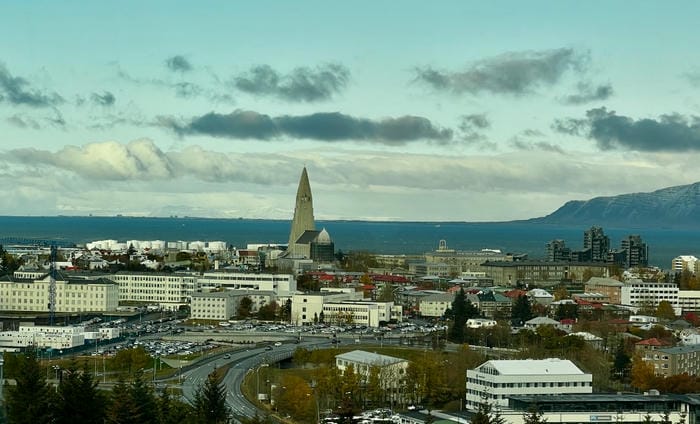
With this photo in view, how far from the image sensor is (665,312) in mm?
48656

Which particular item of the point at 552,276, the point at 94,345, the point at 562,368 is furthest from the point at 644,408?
the point at 552,276

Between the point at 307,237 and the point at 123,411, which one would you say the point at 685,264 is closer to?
the point at 307,237

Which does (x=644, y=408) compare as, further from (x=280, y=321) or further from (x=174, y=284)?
(x=174, y=284)

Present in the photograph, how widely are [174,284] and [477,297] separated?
1316 cm

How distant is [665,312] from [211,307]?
681 inches

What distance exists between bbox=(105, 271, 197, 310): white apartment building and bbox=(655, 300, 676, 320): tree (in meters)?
19.1

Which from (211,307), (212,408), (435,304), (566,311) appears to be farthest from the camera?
(435,304)

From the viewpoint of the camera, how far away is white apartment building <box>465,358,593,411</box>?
26719 mm

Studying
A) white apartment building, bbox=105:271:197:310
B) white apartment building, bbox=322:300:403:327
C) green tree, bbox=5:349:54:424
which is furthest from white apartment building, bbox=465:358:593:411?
white apartment building, bbox=105:271:197:310

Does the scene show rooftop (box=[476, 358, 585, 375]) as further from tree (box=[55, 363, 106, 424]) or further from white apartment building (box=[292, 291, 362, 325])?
white apartment building (box=[292, 291, 362, 325])

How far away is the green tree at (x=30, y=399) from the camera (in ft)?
67.1

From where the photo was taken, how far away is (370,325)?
155 feet

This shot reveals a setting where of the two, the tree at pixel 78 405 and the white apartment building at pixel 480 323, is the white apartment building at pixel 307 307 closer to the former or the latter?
the white apartment building at pixel 480 323

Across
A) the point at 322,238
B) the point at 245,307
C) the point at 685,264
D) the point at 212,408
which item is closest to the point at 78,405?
the point at 212,408
